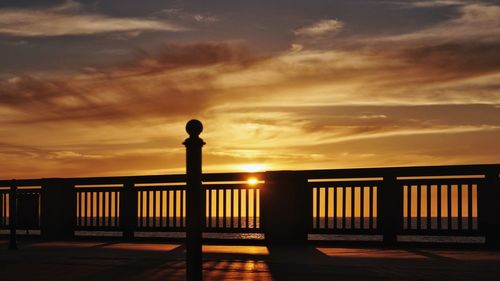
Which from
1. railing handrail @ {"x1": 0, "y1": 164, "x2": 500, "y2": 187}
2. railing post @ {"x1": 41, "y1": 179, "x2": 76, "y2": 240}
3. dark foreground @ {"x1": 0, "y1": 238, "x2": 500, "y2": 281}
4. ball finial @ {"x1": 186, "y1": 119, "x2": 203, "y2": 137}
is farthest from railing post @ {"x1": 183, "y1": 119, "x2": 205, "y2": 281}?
railing post @ {"x1": 41, "y1": 179, "x2": 76, "y2": 240}

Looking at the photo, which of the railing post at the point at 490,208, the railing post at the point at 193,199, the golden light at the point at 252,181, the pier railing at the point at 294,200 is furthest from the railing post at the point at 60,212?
the railing post at the point at 193,199

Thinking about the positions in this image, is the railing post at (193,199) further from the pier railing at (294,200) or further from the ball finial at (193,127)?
the pier railing at (294,200)

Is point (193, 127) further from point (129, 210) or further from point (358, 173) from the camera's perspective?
point (129, 210)

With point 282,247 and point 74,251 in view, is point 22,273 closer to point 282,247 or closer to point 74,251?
point 74,251

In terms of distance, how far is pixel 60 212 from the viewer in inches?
706

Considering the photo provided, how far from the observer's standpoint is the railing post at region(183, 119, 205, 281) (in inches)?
288

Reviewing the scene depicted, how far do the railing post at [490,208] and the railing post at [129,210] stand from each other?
7190mm

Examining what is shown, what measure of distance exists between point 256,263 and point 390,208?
412 centimetres

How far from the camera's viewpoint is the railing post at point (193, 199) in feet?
24.0

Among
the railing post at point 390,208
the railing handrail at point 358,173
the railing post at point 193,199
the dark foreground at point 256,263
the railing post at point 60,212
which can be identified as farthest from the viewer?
the railing post at point 60,212

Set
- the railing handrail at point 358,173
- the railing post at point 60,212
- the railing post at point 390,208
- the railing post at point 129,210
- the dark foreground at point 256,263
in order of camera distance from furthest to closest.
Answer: the railing post at point 60,212
the railing post at point 129,210
the railing post at point 390,208
the railing handrail at point 358,173
the dark foreground at point 256,263

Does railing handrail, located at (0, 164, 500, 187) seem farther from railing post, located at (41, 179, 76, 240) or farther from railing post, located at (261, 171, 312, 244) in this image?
railing post, located at (41, 179, 76, 240)

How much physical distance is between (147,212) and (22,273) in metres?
6.43

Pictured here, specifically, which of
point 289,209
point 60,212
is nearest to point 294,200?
point 289,209
